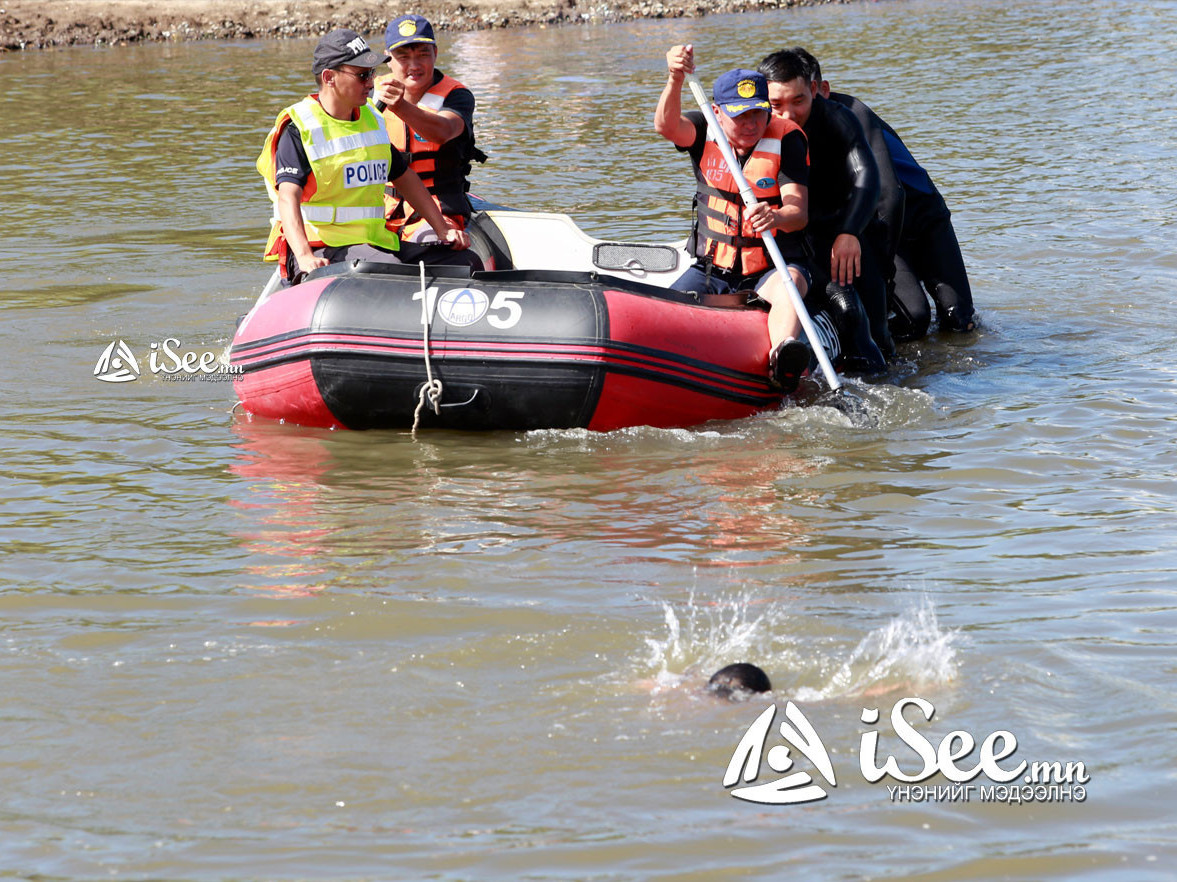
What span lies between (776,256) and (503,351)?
3.87 ft

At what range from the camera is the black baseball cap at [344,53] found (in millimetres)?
5754

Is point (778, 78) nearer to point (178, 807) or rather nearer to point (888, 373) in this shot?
point (888, 373)

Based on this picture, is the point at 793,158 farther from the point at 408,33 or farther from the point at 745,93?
the point at 408,33

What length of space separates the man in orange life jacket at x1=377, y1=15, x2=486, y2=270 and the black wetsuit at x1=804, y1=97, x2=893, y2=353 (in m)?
1.49

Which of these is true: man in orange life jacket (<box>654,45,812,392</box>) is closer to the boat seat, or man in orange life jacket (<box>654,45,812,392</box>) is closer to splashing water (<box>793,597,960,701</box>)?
the boat seat

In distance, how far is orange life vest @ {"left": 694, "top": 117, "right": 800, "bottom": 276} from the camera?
6082 millimetres

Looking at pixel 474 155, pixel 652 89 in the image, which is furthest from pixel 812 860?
pixel 652 89

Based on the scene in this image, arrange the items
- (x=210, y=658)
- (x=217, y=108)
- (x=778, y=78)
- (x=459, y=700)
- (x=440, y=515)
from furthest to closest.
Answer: (x=217, y=108) < (x=778, y=78) < (x=440, y=515) < (x=210, y=658) < (x=459, y=700)

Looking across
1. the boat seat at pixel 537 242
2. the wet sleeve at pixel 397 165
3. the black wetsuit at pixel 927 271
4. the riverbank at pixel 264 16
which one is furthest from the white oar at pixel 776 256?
the riverbank at pixel 264 16

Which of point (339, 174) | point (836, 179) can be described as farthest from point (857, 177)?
point (339, 174)

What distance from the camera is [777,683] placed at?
3.68m

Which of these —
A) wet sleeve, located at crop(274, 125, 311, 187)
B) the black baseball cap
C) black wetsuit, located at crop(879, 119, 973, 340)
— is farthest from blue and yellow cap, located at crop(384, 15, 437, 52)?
black wetsuit, located at crop(879, 119, 973, 340)

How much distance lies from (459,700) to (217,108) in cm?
1345

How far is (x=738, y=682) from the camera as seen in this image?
360 centimetres
